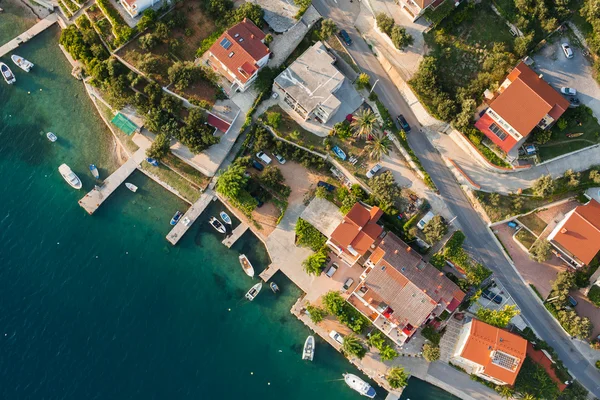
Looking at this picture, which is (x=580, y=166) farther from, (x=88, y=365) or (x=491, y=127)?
(x=88, y=365)

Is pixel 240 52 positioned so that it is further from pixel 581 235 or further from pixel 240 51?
pixel 581 235

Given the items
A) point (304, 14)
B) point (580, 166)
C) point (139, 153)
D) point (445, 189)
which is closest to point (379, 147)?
point (445, 189)

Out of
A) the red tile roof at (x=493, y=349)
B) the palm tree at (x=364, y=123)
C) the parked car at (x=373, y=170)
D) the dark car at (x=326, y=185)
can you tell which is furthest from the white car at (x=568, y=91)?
the dark car at (x=326, y=185)

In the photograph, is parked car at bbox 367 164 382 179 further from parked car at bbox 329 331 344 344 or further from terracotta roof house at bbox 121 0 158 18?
terracotta roof house at bbox 121 0 158 18

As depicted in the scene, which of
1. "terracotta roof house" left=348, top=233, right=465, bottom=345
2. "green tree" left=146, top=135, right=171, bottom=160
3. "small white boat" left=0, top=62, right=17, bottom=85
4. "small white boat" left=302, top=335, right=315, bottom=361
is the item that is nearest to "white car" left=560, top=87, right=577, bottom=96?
"terracotta roof house" left=348, top=233, right=465, bottom=345

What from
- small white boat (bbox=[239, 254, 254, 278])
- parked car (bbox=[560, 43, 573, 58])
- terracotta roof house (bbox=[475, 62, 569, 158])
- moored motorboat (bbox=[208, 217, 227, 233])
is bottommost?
small white boat (bbox=[239, 254, 254, 278])

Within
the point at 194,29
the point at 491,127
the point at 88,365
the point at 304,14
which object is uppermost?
the point at 491,127

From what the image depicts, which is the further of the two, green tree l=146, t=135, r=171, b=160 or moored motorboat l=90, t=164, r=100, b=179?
moored motorboat l=90, t=164, r=100, b=179
